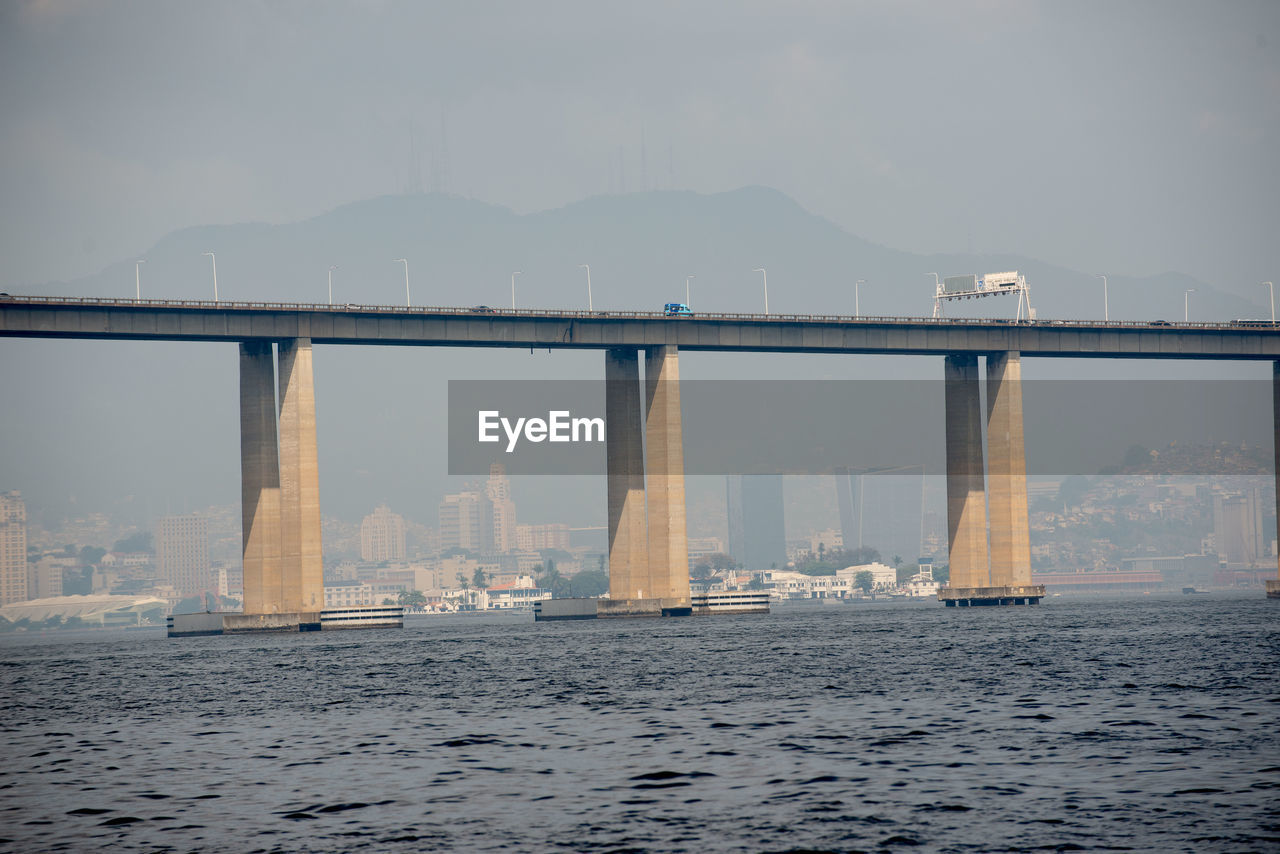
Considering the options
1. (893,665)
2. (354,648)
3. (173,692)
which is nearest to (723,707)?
(893,665)

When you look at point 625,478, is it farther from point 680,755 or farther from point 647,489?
point 680,755

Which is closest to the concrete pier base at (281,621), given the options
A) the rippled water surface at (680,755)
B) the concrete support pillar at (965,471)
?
the rippled water surface at (680,755)

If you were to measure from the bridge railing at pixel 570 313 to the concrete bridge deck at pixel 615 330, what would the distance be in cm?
13

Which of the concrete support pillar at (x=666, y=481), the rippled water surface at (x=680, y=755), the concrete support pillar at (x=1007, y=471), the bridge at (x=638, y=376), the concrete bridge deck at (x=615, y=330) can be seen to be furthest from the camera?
the concrete support pillar at (x=1007, y=471)

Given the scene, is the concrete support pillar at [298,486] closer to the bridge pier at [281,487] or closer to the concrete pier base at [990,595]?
the bridge pier at [281,487]

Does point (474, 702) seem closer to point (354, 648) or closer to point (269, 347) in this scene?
point (354, 648)

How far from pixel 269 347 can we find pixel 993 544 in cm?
7156

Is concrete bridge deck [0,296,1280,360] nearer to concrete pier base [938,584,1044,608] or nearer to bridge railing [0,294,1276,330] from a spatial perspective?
A: bridge railing [0,294,1276,330]

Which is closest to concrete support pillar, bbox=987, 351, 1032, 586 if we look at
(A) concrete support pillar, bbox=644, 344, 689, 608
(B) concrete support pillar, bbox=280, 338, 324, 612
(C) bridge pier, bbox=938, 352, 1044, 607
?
(C) bridge pier, bbox=938, 352, 1044, 607

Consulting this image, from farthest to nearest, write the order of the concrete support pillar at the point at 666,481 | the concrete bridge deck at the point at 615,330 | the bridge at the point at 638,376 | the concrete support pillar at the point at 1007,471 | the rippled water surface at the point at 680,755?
the concrete support pillar at the point at 1007,471
the concrete support pillar at the point at 666,481
the bridge at the point at 638,376
the concrete bridge deck at the point at 615,330
the rippled water surface at the point at 680,755

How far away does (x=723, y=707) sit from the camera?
1967 inches

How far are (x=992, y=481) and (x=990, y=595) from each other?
433 inches

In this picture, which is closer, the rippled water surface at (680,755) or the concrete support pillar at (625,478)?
the rippled water surface at (680,755)

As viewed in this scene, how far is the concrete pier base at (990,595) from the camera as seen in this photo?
152375 mm
